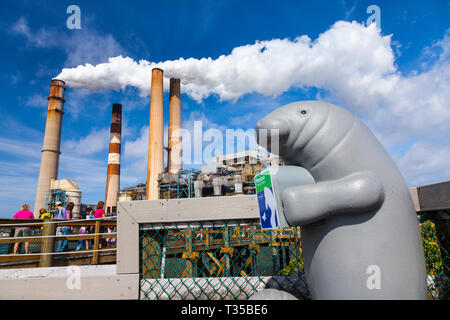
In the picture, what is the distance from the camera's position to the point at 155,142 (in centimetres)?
2639

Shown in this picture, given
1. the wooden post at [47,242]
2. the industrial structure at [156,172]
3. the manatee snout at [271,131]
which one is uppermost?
the industrial structure at [156,172]

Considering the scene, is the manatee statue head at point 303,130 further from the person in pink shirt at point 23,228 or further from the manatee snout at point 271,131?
the person in pink shirt at point 23,228

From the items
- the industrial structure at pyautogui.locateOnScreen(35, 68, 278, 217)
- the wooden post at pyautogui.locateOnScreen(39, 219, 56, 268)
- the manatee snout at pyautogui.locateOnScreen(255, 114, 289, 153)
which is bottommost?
the wooden post at pyautogui.locateOnScreen(39, 219, 56, 268)

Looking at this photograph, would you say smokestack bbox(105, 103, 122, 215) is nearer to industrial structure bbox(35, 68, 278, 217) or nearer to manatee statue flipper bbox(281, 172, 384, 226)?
industrial structure bbox(35, 68, 278, 217)

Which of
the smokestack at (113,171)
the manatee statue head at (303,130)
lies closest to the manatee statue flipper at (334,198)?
the manatee statue head at (303,130)

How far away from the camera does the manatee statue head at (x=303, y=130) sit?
1.47 meters

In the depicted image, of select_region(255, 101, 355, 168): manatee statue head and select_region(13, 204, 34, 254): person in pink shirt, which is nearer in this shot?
select_region(255, 101, 355, 168): manatee statue head

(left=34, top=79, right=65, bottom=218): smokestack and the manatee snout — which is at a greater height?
(left=34, top=79, right=65, bottom=218): smokestack

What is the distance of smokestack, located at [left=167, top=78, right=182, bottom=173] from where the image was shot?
28.5m

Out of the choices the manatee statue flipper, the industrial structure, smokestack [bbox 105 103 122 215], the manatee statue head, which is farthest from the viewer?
smokestack [bbox 105 103 122 215]

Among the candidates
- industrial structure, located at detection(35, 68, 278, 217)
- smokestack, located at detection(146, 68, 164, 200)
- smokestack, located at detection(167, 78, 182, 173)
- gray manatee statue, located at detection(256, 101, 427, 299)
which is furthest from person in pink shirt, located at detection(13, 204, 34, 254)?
smokestack, located at detection(167, 78, 182, 173)

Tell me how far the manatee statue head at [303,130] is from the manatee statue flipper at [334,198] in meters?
0.23
